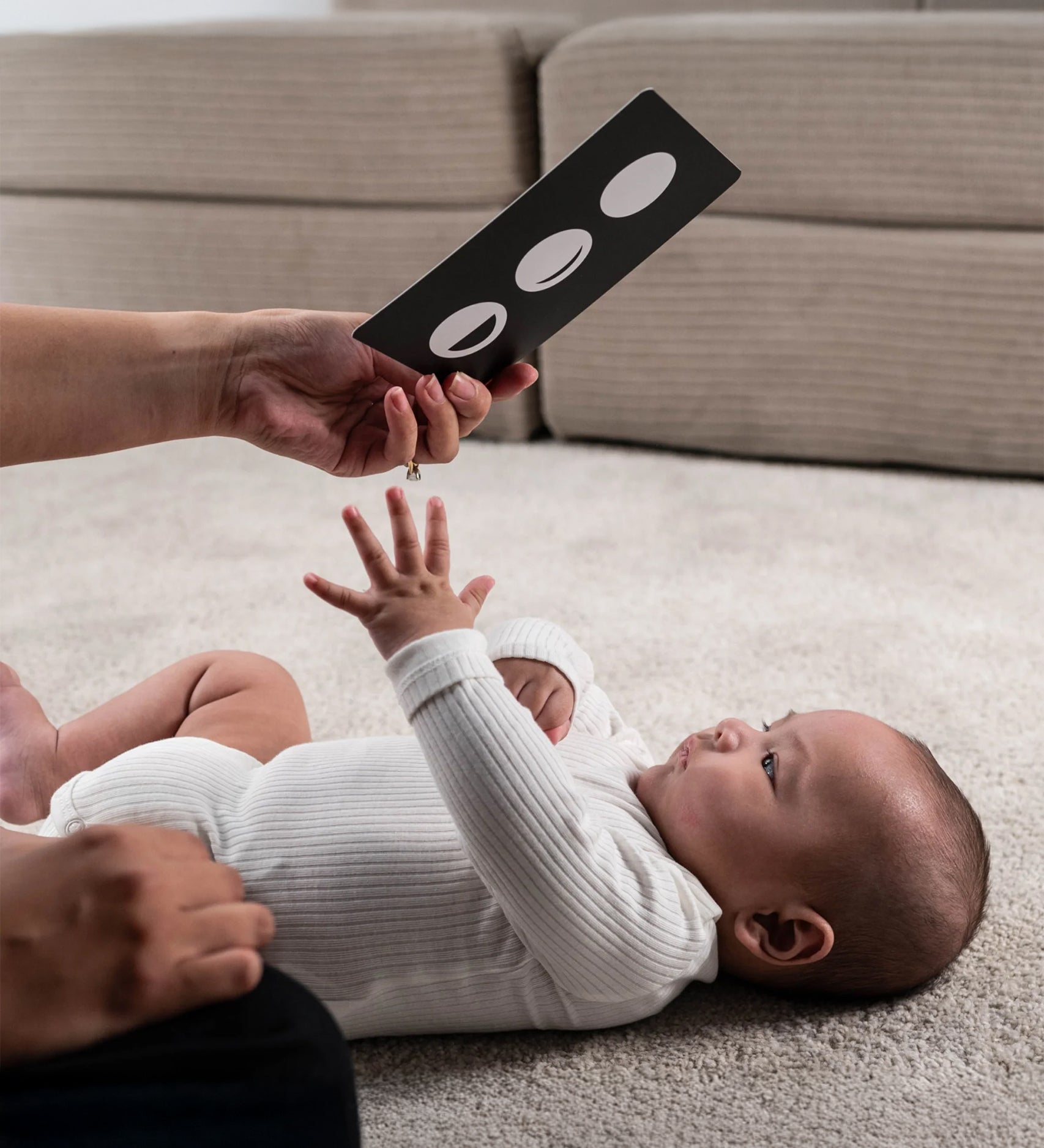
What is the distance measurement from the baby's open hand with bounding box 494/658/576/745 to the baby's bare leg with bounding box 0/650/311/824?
7.4 inches

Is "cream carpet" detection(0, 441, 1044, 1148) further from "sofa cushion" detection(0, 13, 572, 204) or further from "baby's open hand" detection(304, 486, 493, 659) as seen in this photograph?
"sofa cushion" detection(0, 13, 572, 204)

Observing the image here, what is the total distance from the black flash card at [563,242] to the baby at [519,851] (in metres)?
0.14

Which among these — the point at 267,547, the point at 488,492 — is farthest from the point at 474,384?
the point at 488,492

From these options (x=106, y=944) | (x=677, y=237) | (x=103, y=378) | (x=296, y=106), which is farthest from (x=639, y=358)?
(x=106, y=944)

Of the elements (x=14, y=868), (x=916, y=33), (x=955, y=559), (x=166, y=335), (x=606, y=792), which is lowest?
(x=955, y=559)

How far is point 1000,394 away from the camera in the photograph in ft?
5.42

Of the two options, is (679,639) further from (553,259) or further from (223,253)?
(223,253)

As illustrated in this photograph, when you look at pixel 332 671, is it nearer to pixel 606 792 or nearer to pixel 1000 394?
pixel 606 792

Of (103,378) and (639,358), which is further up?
(103,378)

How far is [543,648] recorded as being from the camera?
0.96 meters

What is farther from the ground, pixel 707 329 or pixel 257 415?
pixel 257 415

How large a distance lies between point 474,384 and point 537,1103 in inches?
19.0

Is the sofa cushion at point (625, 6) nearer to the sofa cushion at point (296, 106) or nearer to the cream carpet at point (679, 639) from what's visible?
the sofa cushion at point (296, 106)

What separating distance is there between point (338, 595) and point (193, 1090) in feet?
1.09
